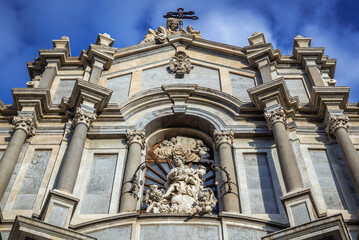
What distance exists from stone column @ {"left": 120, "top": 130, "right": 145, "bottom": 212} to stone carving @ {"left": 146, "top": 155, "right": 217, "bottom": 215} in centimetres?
44

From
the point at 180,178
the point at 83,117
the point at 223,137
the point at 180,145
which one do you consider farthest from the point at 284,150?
the point at 83,117

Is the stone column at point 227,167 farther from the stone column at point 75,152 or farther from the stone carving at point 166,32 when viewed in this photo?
the stone carving at point 166,32

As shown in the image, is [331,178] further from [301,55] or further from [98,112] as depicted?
[98,112]

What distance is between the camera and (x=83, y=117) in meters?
14.8

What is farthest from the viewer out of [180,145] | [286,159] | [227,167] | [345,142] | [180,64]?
[180,64]

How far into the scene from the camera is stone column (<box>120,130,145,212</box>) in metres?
12.9

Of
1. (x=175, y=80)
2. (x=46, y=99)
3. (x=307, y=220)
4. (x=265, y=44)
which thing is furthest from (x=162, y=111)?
(x=307, y=220)

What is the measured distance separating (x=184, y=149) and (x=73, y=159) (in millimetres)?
3771

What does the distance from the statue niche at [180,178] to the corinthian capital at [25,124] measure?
357 cm

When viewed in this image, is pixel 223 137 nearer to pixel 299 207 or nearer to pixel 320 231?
pixel 299 207

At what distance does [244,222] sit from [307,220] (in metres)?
1.47

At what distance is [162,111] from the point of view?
52.8 ft

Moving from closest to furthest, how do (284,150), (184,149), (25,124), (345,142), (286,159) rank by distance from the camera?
1. (286,159)
2. (284,150)
3. (345,142)
4. (25,124)
5. (184,149)

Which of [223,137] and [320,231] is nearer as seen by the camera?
[320,231]
